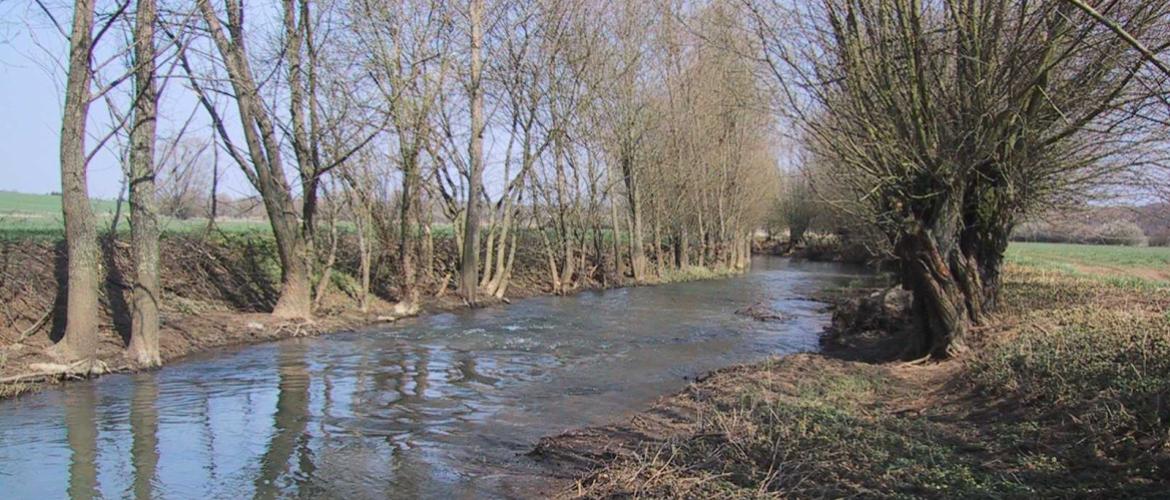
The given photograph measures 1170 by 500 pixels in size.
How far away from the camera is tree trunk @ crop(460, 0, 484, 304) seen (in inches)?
850

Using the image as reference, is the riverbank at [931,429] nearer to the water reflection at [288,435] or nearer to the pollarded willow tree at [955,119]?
the pollarded willow tree at [955,119]

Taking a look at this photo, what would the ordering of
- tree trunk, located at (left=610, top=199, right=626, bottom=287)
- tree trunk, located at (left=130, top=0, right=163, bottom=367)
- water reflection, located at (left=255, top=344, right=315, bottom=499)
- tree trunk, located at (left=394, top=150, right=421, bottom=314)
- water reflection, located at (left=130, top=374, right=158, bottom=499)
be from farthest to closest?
tree trunk, located at (left=610, top=199, right=626, bottom=287), tree trunk, located at (left=394, top=150, right=421, bottom=314), tree trunk, located at (left=130, top=0, right=163, bottom=367), water reflection, located at (left=255, top=344, right=315, bottom=499), water reflection, located at (left=130, top=374, right=158, bottom=499)

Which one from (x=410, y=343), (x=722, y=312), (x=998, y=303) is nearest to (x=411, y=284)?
(x=410, y=343)

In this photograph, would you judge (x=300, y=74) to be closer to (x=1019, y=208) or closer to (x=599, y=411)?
(x=599, y=411)

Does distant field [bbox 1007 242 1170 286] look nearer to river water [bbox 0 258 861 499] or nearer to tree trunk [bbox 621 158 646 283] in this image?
tree trunk [bbox 621 158 646 283]

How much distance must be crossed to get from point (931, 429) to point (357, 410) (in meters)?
6.22

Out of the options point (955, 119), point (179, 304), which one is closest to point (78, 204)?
point (179, 304)

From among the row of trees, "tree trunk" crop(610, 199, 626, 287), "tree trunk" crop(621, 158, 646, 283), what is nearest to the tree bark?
the row of trees

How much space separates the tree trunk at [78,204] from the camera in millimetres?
10117

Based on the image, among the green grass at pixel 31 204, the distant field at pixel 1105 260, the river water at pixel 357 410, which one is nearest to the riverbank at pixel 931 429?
the river water at pixel 357 410

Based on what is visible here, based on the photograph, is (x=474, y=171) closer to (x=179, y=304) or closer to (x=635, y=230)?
(x=179, y=304)

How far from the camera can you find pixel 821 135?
35.1ft

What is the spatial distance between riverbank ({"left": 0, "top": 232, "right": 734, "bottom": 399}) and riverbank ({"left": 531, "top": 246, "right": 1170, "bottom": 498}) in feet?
25.6

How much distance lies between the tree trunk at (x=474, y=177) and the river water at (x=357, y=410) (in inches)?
195
